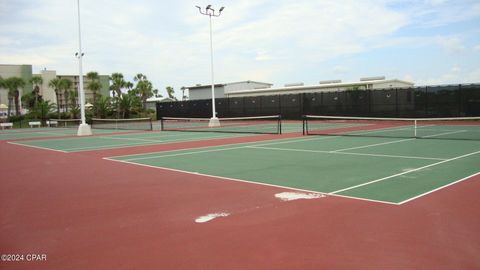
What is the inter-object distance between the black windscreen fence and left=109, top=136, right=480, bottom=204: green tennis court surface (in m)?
19.1

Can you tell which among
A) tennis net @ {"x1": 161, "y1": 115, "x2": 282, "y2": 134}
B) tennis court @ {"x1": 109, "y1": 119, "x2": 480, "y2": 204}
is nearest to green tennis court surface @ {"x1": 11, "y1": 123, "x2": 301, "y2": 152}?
tennis net @ {"x1": 161, "y1": 115, "x2": 282, "y2": 134}

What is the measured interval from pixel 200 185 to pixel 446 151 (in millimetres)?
8130

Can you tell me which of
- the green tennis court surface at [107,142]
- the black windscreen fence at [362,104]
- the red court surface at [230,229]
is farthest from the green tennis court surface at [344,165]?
the black windscreen fence at [362,104]

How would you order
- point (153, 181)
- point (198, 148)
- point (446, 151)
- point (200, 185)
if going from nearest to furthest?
point (200, 185) < point (153, 181) < point (446, 151) < point (198, 148)

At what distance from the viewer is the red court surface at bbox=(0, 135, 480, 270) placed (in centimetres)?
423

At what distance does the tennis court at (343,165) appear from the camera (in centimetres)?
761

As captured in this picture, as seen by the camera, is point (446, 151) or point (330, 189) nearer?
point (330, 189)

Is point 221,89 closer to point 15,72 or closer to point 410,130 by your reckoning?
point 410,130

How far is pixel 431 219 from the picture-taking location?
5.48 m

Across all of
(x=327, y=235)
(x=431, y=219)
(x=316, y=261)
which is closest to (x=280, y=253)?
(x=316, y=261)

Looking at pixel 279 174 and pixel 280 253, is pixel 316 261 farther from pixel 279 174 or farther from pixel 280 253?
pixel 279 174

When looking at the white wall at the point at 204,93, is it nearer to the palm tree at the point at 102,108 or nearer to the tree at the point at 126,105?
the tree at the point at 126,105

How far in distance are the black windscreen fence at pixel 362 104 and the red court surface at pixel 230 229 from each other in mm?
26548

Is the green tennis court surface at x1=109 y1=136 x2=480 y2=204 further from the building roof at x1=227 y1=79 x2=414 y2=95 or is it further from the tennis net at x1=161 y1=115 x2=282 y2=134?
the building roof at x1=227 y1=79 x2=414 y2=95
